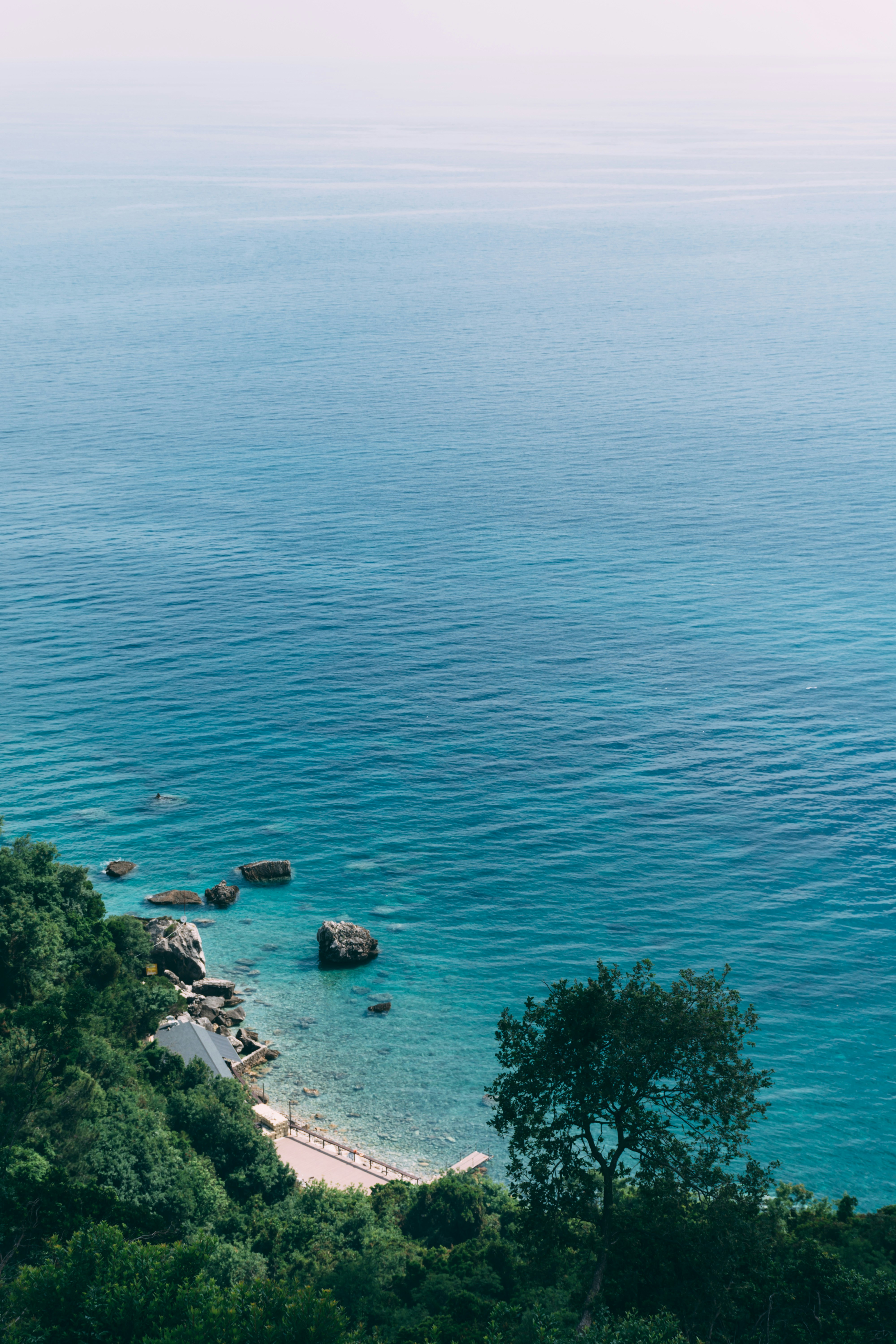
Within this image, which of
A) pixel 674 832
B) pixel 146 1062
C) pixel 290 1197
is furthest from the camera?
pixel 674 832

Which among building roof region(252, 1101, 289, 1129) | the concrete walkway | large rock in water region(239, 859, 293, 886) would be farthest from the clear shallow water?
the concrete walkway

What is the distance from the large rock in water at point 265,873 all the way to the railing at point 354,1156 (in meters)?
25.5

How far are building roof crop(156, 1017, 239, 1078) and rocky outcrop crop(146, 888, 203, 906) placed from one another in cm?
1704

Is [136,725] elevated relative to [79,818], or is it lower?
elevated

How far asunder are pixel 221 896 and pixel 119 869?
9.00 meters

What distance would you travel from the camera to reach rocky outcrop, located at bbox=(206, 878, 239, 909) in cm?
8769

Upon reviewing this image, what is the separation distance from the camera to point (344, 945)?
81688 mm

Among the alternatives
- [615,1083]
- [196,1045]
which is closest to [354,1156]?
[196,1045]

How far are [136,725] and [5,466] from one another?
→ 82106 mm

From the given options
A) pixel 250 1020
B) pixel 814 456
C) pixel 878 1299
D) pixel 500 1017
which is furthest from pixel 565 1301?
pixel 814 456

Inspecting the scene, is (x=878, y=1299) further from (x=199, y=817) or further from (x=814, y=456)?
(x=814, y=456)

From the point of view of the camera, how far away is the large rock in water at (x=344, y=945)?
81.7 metres

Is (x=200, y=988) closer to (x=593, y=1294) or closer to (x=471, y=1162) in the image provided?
(x=471, y=1162)

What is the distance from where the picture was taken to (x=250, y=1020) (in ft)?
252
